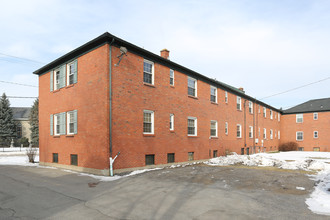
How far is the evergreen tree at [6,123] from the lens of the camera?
48.8 meters

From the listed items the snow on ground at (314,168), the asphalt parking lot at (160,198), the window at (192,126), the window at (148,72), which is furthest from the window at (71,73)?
the snow on ground at (314,168)

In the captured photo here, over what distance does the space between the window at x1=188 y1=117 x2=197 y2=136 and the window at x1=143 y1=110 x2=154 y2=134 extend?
467 cm

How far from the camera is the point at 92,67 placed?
1379 cm

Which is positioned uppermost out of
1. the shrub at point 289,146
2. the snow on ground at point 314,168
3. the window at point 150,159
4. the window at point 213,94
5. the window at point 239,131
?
the window at point 213,94

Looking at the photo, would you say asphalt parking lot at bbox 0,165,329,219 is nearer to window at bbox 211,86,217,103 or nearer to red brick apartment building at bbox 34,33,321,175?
red brick apartment building at bbox 34,33,321,175

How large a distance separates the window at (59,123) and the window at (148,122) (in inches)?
220

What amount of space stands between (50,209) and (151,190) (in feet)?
11.5

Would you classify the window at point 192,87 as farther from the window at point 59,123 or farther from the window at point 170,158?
the window at point 59,123

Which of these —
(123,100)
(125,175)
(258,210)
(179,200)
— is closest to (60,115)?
(123,100)

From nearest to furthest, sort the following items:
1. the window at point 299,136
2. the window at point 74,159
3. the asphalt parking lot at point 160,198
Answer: the asphalt parking lot at point 160,198
the window at point 74,159
the window at point 299,136

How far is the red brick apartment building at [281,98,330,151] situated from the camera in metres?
40.8

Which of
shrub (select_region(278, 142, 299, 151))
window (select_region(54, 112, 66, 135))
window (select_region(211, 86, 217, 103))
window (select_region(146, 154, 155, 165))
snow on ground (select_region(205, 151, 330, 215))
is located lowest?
shrub (select_region(278, 142, 299, 151))

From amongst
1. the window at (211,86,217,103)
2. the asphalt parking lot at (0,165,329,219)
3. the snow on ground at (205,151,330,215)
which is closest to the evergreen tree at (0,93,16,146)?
the window at (211,86,217,103)

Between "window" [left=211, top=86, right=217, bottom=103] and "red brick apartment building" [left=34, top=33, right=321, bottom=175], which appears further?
"window" [left=211, top=86, right=217, bottom=103]
